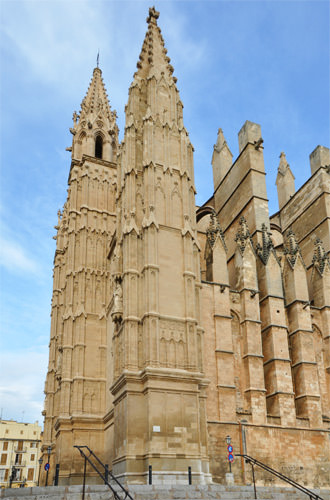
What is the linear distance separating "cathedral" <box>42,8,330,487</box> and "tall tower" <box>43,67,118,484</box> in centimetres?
9

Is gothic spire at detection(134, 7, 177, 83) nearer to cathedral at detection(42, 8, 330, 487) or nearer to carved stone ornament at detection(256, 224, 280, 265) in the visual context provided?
cathedral at detection(42, 8, 330, 487)

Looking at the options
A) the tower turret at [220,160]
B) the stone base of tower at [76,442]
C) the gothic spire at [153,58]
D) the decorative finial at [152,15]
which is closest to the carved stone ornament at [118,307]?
the stone base of tower at [76,442]

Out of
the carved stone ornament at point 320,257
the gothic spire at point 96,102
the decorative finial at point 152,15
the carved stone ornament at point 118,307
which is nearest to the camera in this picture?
the carved stone ornament at point 118,307

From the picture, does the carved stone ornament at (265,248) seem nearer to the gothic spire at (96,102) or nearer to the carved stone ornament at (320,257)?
the carved stone ornament at (320,257)

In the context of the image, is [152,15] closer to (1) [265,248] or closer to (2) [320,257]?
(1) [265,248]

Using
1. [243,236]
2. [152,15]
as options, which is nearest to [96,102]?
[152,15]

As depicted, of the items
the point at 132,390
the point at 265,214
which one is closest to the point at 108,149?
the point at 265,214

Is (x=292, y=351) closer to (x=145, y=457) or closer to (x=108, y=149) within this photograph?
(x=145, y=457)

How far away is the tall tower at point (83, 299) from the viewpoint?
24578 millimetres

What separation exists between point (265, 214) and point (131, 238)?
9837 mm

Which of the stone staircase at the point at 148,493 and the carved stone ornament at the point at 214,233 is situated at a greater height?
the carved stone ornament at the point at 214,233

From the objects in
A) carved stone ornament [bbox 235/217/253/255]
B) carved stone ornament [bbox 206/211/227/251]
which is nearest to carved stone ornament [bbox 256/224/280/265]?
carved stone ornament [bbox 235/217/253/255]

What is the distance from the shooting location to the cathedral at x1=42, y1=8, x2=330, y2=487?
18609 millimetres

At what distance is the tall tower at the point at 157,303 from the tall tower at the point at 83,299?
6.54ft
